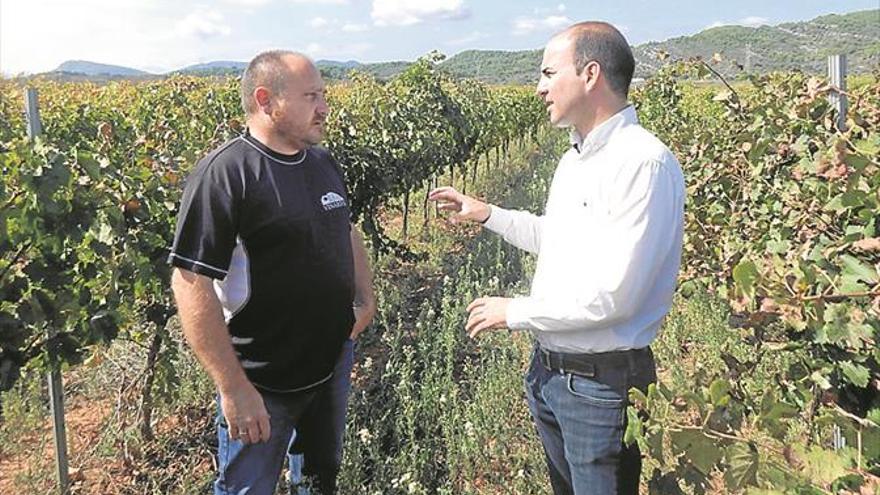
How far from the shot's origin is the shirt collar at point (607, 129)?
2.09m

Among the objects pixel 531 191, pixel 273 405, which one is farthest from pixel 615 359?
pixel 531 191

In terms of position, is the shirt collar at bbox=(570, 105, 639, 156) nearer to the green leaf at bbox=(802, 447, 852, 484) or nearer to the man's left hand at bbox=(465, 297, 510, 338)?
the man's left hand at bbox=(465, 297, 510, 338)

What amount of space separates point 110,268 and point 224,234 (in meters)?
1.01

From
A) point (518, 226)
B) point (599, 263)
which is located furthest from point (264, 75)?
point (599, 263)

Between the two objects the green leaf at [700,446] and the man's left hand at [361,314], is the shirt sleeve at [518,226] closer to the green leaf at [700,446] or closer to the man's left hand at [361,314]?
the man's left hand at [361,314]

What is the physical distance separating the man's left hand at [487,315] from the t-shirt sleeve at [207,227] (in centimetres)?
74

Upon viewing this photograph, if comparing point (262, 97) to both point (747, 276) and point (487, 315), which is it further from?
point (747, 276)

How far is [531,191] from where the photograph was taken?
33.9 ft

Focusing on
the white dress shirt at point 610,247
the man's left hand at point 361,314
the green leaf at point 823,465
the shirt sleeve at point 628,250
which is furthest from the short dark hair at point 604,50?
the man's left hand at point 361,314

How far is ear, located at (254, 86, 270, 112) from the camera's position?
2346 millimetres

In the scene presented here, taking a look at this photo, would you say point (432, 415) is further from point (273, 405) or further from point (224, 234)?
point (224, 234)

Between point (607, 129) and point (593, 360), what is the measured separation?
0.66 meters

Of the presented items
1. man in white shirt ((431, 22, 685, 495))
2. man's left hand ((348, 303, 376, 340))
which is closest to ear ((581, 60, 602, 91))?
man in white shirt ((431, 22, 685, 495))

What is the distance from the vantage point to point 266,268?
2.30 meters
